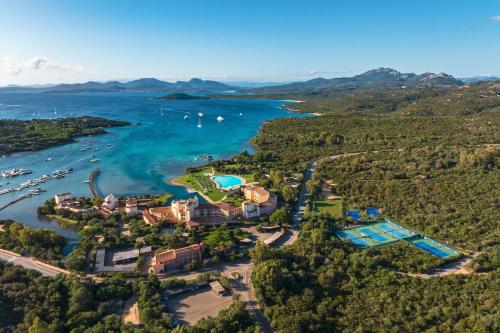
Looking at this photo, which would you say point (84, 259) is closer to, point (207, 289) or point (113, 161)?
point (207, 289)

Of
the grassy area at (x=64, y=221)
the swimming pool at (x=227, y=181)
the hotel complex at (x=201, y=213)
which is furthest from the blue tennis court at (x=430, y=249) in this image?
→ the grassy area at (x=64, y=221)

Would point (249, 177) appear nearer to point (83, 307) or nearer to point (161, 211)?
point (161, 211)

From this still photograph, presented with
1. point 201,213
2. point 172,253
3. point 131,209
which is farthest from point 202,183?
point 172,253

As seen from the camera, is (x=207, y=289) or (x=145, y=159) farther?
(x=145, y=159)

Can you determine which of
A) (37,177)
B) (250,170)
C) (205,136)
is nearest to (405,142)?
(250,170)

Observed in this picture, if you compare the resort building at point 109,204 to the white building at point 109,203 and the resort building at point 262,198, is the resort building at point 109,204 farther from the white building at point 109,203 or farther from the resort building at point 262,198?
the resort building at point 262,198

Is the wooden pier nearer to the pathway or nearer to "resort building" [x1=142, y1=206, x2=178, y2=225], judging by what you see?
"resort building" [x1=142, y1=206, x2=178, y2=225]
